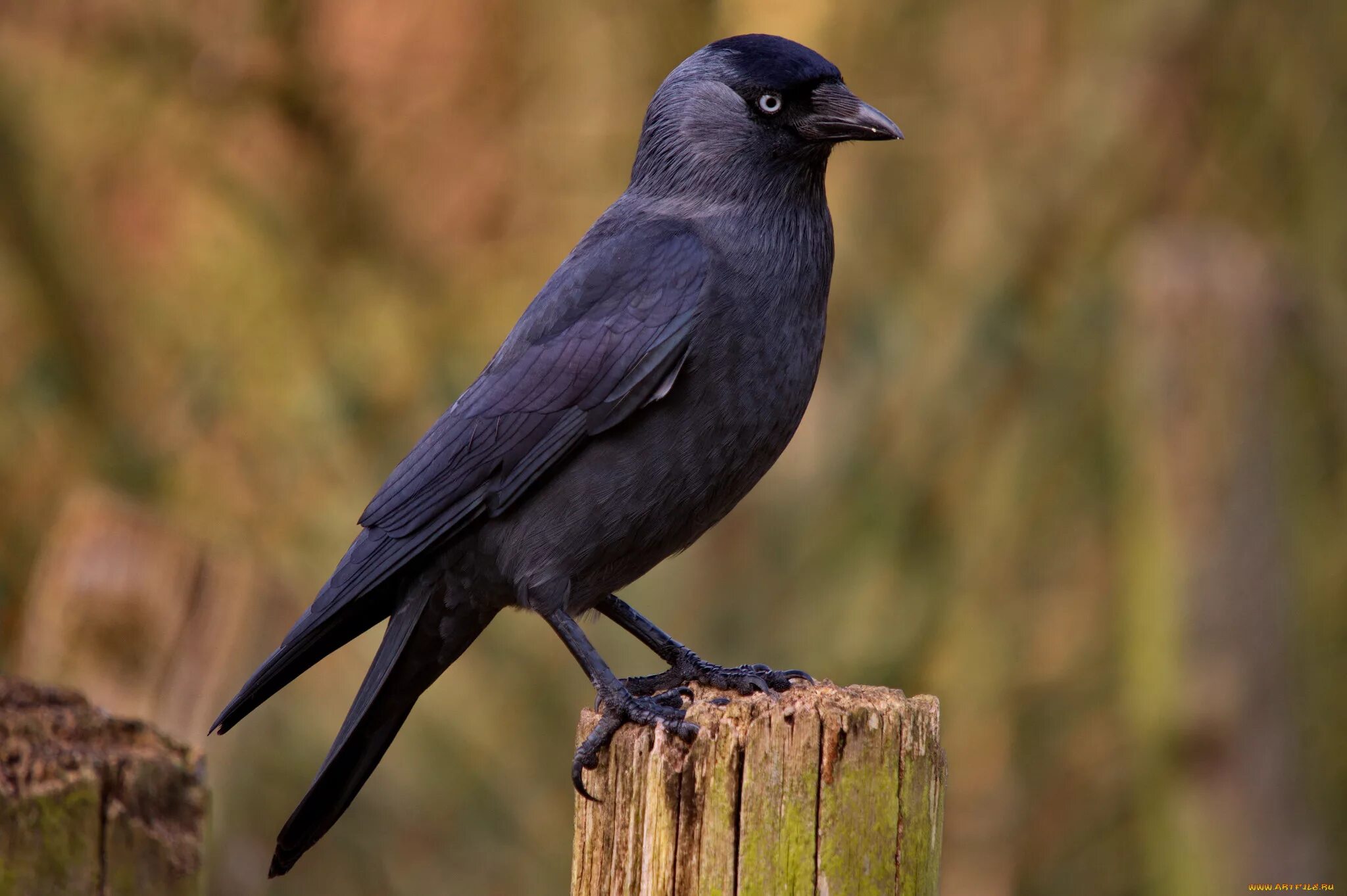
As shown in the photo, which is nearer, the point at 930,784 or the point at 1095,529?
the point at 930,784

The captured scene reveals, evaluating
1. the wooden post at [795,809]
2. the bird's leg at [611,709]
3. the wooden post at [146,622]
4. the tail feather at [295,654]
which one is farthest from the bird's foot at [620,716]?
the wooden post at [146,622]

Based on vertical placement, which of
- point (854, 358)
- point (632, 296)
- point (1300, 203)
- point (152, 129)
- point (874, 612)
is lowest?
point (874, 612)

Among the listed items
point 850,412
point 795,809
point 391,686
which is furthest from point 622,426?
point 850,412

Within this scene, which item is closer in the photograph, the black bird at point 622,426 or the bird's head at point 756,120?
the black bird at point 622,426

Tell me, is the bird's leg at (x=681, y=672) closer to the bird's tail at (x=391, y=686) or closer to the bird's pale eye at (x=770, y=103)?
the bird's tail at (x=391, y=686)

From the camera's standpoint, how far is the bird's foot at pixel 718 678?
135 inches

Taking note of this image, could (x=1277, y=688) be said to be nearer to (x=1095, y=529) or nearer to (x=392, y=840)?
(x=1095, y=529)

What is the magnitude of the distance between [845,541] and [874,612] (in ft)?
A: 0.98

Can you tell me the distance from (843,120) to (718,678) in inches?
58.1

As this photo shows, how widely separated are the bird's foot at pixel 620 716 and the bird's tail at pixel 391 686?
0.61 meters

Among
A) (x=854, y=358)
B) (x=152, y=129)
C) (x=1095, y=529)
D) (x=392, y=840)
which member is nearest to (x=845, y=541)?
(x=854, y=358)

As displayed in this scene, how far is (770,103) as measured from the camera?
3.73 metres

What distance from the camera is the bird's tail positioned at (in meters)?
3.45

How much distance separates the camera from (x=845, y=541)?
539 centimetres
